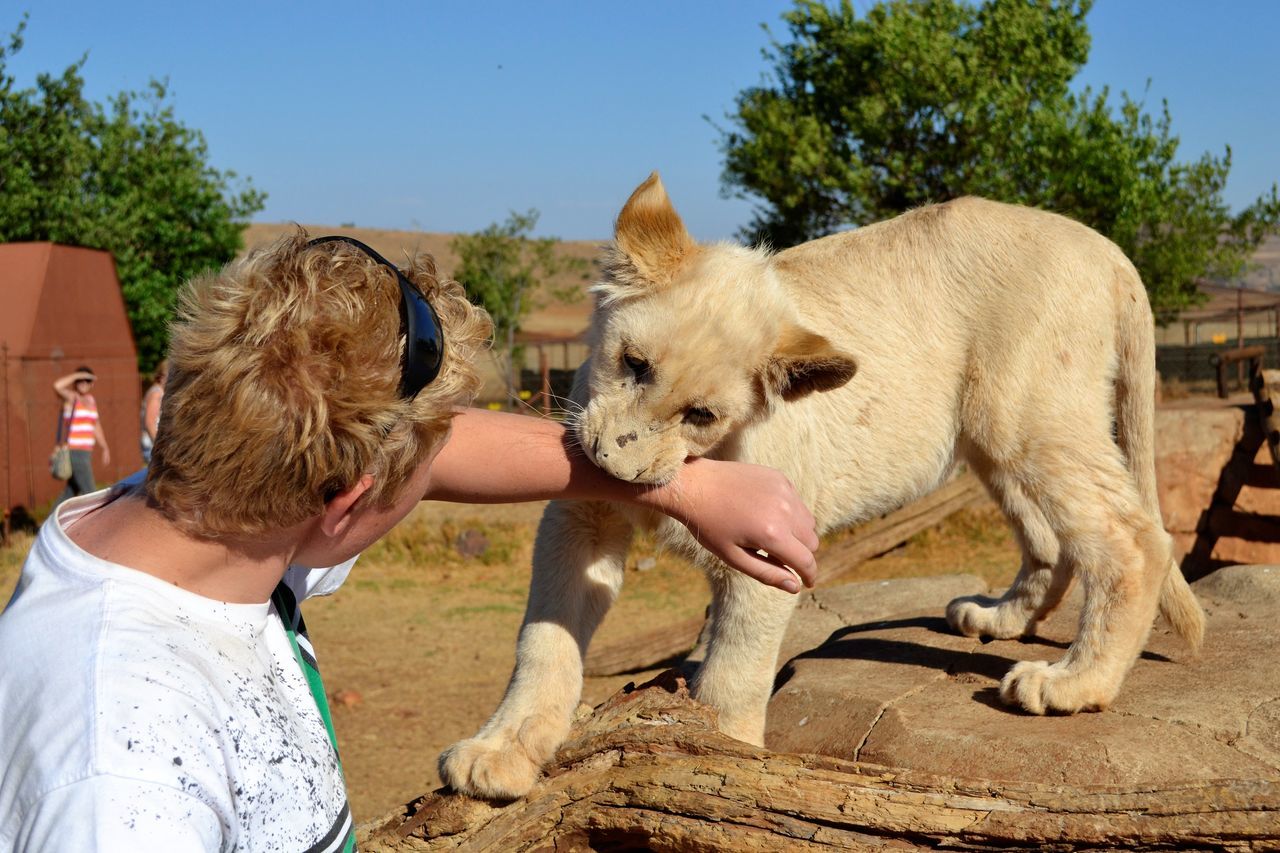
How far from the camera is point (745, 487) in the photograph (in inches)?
106

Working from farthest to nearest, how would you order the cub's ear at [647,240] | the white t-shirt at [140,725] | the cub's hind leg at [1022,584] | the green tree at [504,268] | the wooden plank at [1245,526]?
the green tree at [504,268], the wooden plank at [1245,526], the cub's hind leg at [1022,584], the cub's ear at [647,240], the white t-shirt at [140,725]

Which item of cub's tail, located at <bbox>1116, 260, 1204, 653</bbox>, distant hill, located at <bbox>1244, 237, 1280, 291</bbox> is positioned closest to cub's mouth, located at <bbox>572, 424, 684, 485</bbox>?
cub's tail, located at <bbox>1116, 260, 1204, 653</bbox>

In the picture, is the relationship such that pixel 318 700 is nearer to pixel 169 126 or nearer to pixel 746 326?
pixel 746 326

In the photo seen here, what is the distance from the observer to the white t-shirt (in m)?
1.39

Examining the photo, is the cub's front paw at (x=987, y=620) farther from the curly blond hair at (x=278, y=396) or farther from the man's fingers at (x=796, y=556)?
the curly blond hair at (x=278, y=396)

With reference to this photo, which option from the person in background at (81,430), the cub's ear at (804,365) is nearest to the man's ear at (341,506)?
the cub's ear at (804,365)

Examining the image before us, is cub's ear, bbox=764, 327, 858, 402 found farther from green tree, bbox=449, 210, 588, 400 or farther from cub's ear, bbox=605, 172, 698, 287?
green tree, bbox=449, 210, 588, 400

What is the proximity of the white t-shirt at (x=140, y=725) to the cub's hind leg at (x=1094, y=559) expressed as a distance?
314 cm

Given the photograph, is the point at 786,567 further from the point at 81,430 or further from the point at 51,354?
the point at 51,354

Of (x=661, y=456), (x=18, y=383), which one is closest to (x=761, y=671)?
(x=661, y=456)

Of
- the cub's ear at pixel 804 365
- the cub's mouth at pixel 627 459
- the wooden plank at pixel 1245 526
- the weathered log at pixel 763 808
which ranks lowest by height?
the wooden plank at pixel 1245 526

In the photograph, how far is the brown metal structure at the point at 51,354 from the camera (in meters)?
15.3

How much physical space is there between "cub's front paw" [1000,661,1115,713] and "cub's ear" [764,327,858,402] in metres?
1.56

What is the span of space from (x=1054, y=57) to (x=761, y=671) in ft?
68.5
